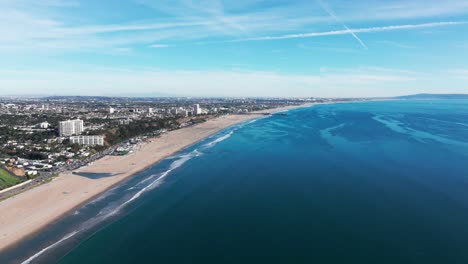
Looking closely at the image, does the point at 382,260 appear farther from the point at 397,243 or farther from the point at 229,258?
the point at 229,258

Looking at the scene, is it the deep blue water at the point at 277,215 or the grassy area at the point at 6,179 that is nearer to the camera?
the deep blue water at the point at 277,215

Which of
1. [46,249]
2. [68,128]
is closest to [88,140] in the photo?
[68,128]

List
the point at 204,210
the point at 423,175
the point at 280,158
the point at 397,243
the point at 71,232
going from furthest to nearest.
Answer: the point at 280,158 < the point at 423,175 < the point at 204,210 < the point at 71,232 < the point at 397,243

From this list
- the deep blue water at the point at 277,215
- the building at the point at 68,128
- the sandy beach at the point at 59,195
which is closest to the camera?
the deep blue water at the point at 277,215

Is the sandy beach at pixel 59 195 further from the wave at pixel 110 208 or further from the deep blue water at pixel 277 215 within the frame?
the wave at pixel 110 208

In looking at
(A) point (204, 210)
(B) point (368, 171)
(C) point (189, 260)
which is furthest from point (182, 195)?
(B) point (368, 171)

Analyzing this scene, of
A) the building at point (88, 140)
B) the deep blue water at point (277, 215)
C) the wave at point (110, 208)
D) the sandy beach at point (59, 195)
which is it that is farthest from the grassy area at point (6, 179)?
the building at point (88, 140)

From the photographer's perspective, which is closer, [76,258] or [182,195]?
[76,258]
